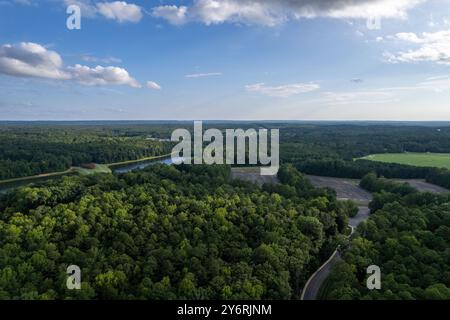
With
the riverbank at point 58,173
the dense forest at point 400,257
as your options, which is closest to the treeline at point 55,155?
the riverbank at point 58,173

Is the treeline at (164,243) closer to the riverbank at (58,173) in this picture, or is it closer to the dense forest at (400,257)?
the dense forest at (400,257)

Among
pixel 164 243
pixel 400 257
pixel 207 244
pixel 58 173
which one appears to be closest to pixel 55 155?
pixel 58 173

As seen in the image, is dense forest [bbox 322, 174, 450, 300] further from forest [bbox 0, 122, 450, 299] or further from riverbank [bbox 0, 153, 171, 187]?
riverbank [bbox 0, 153, 171, 187]

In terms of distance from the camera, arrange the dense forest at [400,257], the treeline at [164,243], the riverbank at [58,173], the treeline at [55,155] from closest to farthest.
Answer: the dense forest at [400,257], the treeline at [164,243], the riverbank at [58,173], the treeline at [55,155]

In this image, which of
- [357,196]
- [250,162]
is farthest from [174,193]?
[250,162]

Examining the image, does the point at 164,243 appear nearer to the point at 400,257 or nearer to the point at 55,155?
the point at 400,257
